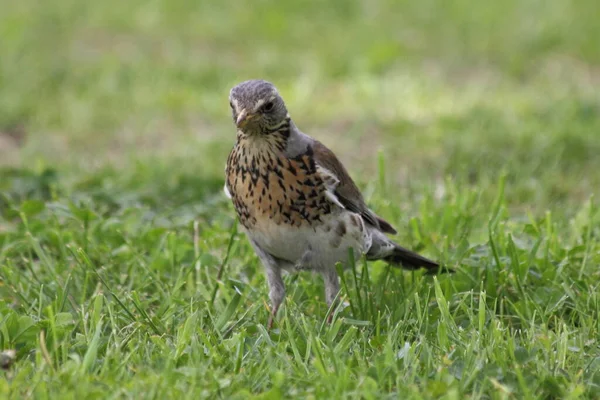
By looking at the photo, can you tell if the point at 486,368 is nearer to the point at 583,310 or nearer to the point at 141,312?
the point at 583,310

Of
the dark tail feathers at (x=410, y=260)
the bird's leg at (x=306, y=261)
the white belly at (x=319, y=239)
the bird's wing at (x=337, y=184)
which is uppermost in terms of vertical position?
the bird's wing at (x=337, y=184)

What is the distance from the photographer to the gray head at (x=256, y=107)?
178 inches

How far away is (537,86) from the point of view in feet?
32.4

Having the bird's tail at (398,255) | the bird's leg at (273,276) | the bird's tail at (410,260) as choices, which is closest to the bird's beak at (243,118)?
the bird's leg at (273,276)

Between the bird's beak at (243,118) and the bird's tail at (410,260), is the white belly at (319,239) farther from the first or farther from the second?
the bird's beak at (243,118)

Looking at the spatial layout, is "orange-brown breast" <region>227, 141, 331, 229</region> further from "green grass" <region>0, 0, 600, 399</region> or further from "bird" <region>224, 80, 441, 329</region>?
"green grass" <region>0, 0, 600, 399</region>

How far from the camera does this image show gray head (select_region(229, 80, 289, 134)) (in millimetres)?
4516

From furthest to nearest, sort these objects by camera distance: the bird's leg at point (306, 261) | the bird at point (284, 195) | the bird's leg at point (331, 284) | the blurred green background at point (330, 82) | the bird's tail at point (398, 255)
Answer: the blurred green background at point (330, 82) < the bird's tail at point (398, 255) < the bird's leg at point (331, 284) < the bird's leg at point (306, 261) < the bird at point (284, 195)

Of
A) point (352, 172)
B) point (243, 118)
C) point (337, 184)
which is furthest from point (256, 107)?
point (352, 172)

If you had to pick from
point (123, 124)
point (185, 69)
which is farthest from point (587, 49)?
point (123, 124)

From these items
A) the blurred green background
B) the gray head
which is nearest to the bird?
the gray head

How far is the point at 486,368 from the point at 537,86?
642cm

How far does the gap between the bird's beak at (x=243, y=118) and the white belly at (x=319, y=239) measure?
1.59ft

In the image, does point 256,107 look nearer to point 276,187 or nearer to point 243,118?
point 243,118
